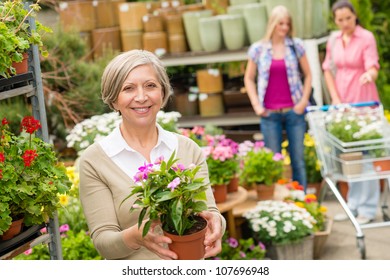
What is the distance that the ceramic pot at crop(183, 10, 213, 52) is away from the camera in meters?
6.59

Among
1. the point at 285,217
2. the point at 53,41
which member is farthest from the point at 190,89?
the point at 285,217

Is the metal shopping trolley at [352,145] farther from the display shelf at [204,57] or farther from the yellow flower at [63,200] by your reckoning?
the display shelf at [204,57]

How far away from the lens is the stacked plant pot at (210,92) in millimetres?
6730

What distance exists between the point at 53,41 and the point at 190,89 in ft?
5.61

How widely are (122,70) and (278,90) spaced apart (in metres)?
3.27

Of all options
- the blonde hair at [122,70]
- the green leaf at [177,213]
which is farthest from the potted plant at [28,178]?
the green leaf at [177,213]

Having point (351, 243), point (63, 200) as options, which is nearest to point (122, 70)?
point (63, 200)

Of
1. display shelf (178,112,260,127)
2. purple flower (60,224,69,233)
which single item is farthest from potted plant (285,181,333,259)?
display shelf (178,112,260,127)

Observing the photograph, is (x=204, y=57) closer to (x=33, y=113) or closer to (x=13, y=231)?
(x=33, y=113)

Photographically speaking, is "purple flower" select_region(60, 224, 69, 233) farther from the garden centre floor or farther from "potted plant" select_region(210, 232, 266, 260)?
the garden centre floor

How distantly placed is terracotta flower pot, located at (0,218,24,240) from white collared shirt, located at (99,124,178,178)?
1.05 ft

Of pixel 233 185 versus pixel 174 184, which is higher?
pixel 174 184

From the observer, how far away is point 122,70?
219 centimetres

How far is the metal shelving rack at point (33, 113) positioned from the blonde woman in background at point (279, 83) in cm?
301
